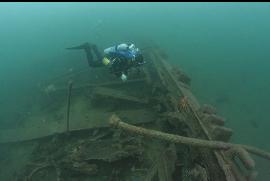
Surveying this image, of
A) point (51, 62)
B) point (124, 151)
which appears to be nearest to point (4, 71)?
point (51, 62)

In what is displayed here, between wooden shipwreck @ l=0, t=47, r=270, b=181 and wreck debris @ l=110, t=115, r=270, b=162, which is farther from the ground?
wreck debris @ l=110, t=115, r=270, b=162

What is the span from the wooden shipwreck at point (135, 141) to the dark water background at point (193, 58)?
279cm

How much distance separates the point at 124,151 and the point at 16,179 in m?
2.19

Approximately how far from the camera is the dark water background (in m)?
12.1

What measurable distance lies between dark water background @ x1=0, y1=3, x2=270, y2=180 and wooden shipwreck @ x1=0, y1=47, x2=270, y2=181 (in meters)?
2.79

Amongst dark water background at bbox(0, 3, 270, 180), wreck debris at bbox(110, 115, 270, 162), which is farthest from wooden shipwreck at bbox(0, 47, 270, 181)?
dark water background at bbox(0, 3, 270, 180)

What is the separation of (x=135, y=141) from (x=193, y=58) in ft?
41.3

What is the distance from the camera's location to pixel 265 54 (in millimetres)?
19328

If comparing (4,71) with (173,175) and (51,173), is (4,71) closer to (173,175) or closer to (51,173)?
(51,173)

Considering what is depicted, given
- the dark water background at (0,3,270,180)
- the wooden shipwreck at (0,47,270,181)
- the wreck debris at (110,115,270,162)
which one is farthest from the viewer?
the dark water background at (0,3,270,180)

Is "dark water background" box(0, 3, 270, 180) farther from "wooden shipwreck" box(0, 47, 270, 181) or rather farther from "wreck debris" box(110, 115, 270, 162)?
"wreck debris" box(110, 115, 270, 162)

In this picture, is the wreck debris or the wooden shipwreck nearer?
the wreck debris

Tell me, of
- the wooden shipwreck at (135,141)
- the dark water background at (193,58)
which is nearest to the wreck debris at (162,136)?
the wooden shipwreck at (135,141)

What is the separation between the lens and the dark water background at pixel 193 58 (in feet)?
39.7
